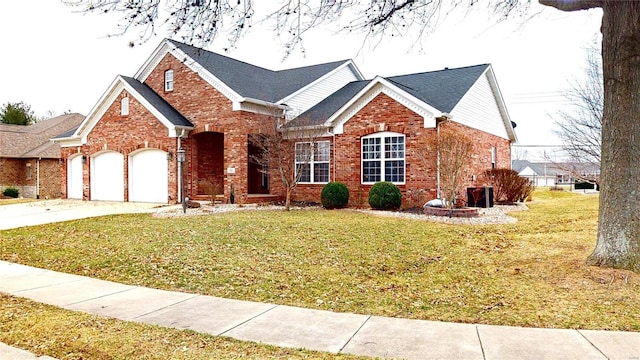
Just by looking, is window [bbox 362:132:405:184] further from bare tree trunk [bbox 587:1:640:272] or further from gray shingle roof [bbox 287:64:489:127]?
bare tree trunk [bbox 587:1:640:272]

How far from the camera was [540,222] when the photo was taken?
12.9 metres

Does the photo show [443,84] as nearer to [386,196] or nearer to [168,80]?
[386,196]

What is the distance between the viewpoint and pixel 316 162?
754 inches

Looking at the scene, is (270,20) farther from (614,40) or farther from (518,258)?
(518,258)

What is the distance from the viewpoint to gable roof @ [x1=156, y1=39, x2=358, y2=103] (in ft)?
64.7

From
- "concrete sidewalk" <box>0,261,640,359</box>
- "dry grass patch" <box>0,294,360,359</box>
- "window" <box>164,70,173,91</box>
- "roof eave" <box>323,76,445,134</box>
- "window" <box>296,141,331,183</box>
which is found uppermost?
"window" <box>164,70,173,91</box>

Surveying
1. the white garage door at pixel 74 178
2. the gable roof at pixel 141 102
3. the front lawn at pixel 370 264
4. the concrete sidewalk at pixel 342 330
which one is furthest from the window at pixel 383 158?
the white garage door at pixel 74 178

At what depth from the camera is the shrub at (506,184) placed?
19.5 meters

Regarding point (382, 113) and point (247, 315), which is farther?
point (382, 113)

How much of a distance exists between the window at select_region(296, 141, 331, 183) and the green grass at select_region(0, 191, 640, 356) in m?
6.21

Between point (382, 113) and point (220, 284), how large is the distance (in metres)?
11.9

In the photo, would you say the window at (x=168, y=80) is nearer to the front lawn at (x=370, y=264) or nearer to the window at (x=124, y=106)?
the window at (x=124, y=106)

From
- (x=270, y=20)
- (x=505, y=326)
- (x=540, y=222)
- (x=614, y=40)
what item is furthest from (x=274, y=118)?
(x=505, y=326)

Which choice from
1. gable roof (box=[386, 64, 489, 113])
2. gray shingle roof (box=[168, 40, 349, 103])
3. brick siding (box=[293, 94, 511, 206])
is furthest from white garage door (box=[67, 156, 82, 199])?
gable roof (box=[386, 64, 489, 113])
